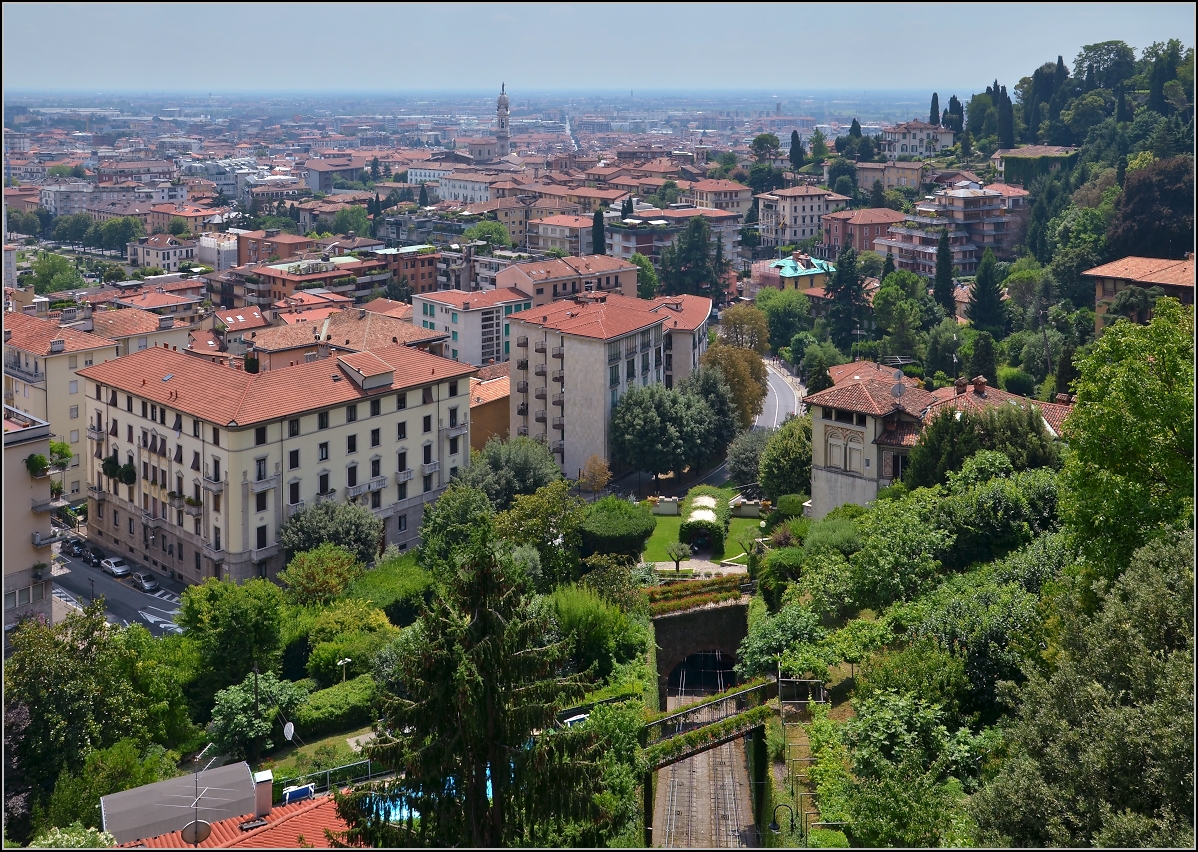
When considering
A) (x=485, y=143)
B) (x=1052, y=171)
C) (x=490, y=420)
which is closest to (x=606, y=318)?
(x=490, y=420)

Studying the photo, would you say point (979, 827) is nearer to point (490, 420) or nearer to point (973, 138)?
point (490, 420)

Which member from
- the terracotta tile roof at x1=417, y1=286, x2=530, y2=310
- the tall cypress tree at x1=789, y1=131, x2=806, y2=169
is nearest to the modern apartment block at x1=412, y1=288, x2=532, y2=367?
the terracotta tile roof at x1=417, y1=286, x2=530, y2=310

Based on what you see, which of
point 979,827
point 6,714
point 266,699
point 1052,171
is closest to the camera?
point 979,827

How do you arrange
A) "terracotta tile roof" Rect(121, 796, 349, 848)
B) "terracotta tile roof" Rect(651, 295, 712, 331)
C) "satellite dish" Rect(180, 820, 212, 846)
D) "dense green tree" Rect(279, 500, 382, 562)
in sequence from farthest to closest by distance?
1. "terracotta tile roof" Rect(651, 295, 712, 331)
2. "dense green tree" Rect(279, 500, 382, 562)
3. "satellite dish" Rect(180, 820, 212, 846)
4. "terracotta tile roof" Rect(121, 796, 349, 848)

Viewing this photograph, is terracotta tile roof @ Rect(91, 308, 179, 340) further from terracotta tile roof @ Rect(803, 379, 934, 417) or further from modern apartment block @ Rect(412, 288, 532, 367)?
terracotta tile roof @ Rect(803, 379, 934, 417)

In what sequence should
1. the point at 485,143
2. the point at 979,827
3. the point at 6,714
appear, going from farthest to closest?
the point at 485,143
the point at 6,714
the point at 979,827

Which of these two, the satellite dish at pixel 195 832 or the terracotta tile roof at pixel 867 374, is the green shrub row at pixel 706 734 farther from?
the terracotta tile roof at pixel 867 374
